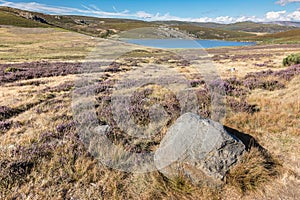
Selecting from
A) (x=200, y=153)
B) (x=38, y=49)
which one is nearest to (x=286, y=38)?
(x=38, y=49)

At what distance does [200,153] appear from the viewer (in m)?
5.12

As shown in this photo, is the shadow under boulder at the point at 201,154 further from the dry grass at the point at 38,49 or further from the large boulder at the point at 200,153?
the dry grass at the point at 38,49

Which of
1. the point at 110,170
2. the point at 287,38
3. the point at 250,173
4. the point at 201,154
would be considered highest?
the point at 287,38

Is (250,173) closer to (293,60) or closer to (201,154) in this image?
(201,154)

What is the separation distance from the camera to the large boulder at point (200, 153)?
4984mm

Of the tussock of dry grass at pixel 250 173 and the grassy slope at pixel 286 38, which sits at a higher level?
the grassy slope at pixel 286 38

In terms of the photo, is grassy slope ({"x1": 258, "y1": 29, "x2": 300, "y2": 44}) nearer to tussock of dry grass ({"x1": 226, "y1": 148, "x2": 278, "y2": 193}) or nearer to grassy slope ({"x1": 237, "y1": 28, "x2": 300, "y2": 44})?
grassy slope ({"x1": 237, "y1": 28, "x2": 300, "y2": 44})

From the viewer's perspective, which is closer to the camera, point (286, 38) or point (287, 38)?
point (287, 38)

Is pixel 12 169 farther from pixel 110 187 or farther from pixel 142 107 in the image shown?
pixel 142 107

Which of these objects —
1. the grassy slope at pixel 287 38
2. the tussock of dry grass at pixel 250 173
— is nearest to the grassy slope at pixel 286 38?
the grassy slope at pixel 287 38

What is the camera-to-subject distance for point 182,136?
5.50 m

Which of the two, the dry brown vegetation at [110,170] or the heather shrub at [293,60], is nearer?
the dry brown vegetation at [110,170]

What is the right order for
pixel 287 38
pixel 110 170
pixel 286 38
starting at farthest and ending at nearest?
pixel 286 38 < pixel 287 38 < pixel 110 170

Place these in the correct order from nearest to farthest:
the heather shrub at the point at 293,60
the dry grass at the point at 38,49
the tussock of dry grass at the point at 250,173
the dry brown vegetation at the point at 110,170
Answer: the dry brown vegetation at the point at 110,170 → the tussock of dry grass at the point at 250,173 → the heather shrub at the point at 293,60 → the dry grass at the point at 38,49
